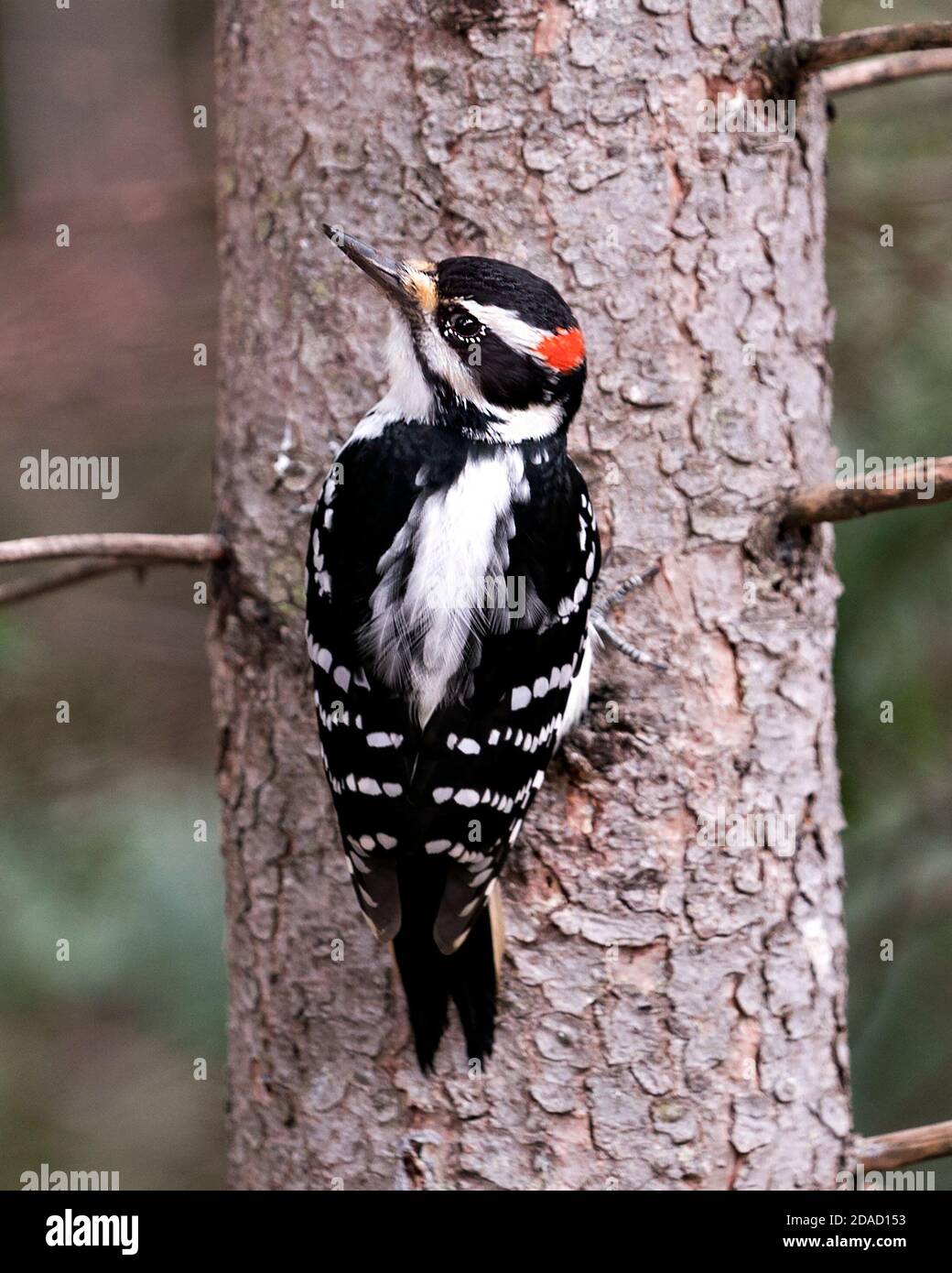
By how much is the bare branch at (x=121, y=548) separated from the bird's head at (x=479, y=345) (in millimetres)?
458

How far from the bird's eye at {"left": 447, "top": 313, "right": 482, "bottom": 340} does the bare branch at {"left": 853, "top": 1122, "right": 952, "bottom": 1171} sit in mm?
1576

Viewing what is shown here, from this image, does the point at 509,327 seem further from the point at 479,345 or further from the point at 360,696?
the point at 360,696

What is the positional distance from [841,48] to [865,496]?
29.6 inches

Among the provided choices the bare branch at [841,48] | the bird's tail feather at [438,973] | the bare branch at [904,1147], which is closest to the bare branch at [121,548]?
the bird's tail feather at [438,973]

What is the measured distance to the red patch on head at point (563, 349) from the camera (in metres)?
2.23

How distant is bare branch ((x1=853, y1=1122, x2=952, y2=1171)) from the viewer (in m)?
2.37

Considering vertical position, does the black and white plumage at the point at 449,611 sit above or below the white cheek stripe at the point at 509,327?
below

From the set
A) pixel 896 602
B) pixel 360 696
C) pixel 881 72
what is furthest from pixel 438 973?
pixel 881 72

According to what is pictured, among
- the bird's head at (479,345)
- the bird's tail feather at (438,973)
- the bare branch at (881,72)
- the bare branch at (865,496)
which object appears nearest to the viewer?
Result: the bare branch at (865,496)

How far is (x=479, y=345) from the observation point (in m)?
2.32

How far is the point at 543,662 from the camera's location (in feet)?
7.50

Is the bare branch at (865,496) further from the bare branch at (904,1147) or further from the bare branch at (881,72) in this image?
the bare branch at (904,1147)

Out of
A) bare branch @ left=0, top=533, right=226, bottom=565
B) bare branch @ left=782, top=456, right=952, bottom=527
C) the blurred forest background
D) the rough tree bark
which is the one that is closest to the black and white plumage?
the rough tree bark

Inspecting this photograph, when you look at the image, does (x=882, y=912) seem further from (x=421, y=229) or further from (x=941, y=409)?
(x=421, y=229)
